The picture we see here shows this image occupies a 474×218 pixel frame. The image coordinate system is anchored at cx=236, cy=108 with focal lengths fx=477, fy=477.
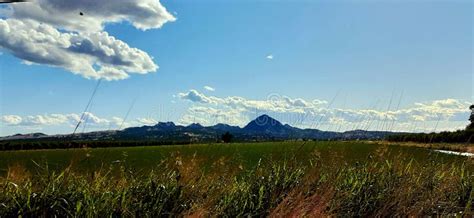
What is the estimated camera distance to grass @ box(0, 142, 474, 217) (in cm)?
518

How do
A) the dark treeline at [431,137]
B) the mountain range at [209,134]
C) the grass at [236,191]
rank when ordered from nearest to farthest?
the grass at [236,191] → the mountain range at [209,134] → the dark treeline at [431,137]

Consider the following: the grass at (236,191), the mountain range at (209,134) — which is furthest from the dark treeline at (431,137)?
the grass at (236,191)

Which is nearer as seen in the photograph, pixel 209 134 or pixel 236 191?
pixel 236 191

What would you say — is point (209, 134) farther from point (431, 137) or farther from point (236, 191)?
point (431, 137)

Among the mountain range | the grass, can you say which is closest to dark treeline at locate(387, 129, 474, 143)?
the mountain range

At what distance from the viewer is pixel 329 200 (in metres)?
5.89

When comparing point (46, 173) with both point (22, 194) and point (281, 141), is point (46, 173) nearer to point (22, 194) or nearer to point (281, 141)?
point (22, 194)

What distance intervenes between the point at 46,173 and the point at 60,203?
3.29 ft

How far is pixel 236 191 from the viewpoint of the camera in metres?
5.98

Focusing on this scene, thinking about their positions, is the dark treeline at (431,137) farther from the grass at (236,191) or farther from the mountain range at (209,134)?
the grass at (236,191)

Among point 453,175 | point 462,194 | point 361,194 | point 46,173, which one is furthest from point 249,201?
point 453,175

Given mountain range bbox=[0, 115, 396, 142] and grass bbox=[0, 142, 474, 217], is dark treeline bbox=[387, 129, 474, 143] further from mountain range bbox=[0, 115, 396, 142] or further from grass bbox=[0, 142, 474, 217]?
grass bbox=[0, 142, 474, 217]

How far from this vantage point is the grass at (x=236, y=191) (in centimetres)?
518

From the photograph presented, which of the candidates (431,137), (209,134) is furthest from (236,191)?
(431,137)
